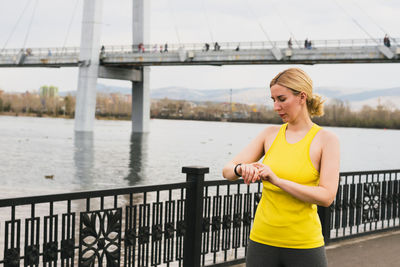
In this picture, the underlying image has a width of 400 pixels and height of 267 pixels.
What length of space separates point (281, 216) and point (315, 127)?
46 centimetres

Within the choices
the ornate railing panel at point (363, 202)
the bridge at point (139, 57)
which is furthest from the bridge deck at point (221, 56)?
the ornate railing panel at point (363, 202)

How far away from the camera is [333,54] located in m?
55.8

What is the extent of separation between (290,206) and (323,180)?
0.20m

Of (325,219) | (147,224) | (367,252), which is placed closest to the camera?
(147,224)

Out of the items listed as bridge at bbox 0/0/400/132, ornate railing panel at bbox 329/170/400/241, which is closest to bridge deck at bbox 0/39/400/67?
bridge at bbox 0/0/400/132

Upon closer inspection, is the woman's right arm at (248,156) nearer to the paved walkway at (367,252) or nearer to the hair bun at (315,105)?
the hair bun at (315,105)

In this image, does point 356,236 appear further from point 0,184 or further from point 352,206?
point 0,184

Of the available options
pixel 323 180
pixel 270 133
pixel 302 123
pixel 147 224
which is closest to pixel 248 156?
pixel 270 133

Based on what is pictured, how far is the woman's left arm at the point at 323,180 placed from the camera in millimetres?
2619

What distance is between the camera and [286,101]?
275cm

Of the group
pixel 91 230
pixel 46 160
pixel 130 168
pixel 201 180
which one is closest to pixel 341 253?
pixel 201 180

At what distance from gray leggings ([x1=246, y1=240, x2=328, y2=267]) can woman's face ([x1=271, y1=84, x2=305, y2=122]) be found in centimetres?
63

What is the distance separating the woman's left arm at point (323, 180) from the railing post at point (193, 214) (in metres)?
2.76

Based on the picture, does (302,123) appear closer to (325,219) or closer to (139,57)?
(325,219)
